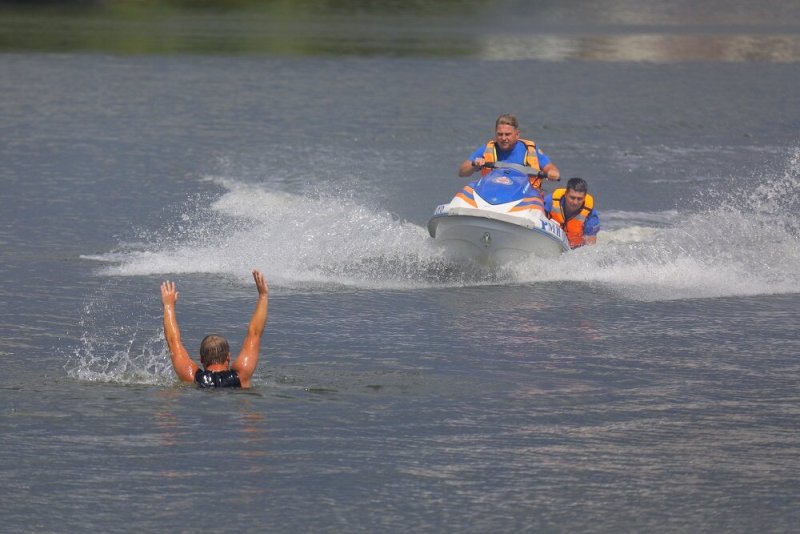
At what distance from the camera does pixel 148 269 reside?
13688 millimetres

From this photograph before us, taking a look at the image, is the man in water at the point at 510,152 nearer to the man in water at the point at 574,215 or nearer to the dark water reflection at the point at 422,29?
the man in water at the point at 574,215

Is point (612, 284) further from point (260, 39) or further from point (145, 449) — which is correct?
point (260, 39)

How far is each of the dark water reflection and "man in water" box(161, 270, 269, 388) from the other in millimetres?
25995

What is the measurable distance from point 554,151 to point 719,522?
1514cm

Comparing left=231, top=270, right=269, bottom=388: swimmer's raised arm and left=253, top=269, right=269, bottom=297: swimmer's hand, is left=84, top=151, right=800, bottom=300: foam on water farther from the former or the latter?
left=253, top=269, right=269, bottom=297: swimmer's hand

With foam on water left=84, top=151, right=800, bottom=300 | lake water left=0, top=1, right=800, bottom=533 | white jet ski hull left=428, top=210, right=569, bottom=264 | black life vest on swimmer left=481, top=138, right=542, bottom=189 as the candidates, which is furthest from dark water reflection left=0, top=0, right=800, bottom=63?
white jet ski hull left=428, top=210, right=569, bottom=264

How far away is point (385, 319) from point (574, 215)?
2834 millimetres

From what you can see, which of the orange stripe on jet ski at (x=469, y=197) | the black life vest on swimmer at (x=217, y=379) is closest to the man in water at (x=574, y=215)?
the orange stripe on jet ski at (x=469, y=197)

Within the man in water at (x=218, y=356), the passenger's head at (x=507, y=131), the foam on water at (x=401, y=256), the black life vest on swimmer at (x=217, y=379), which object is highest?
the passenger's head at (x=507, y=131)

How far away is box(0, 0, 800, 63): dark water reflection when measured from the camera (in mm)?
36344

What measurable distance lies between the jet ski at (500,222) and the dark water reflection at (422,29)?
2167 cm

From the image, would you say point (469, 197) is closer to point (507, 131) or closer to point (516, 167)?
point (516, 167)

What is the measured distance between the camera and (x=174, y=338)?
9258 mm

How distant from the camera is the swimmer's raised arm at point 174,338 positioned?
30.1 feet
